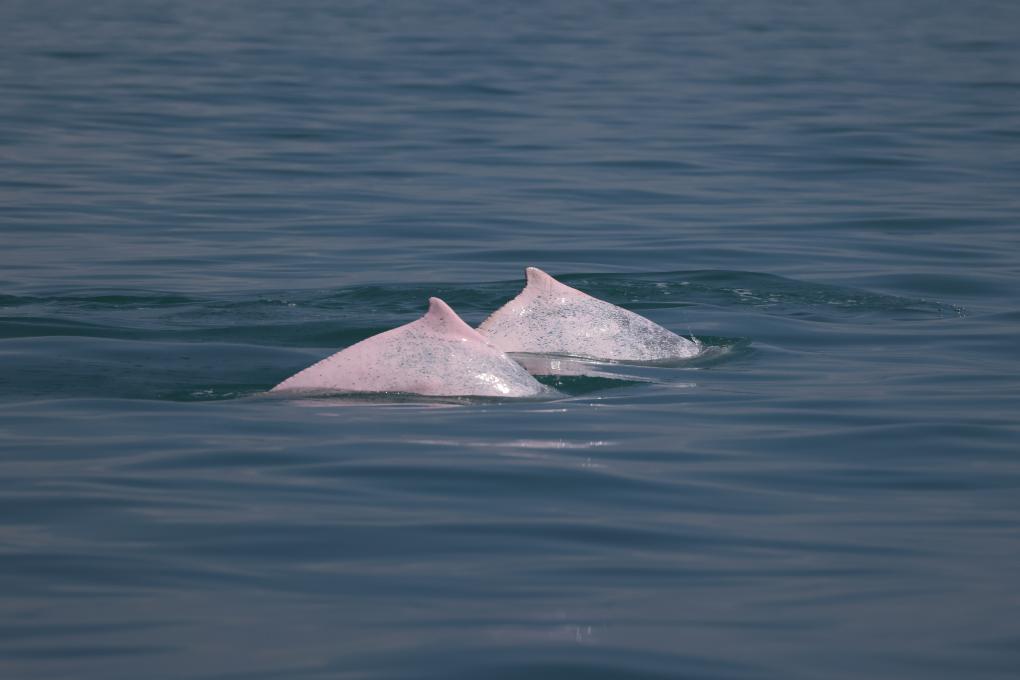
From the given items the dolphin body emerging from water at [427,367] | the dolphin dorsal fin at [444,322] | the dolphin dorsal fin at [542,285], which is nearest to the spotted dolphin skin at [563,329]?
the dolphin dorsal fin at [542,285]

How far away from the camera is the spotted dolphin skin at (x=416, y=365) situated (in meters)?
9.46

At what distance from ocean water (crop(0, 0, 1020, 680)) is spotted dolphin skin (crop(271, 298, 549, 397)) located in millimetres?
107

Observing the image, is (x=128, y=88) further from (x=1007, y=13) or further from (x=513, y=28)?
(x=1007, y=13)

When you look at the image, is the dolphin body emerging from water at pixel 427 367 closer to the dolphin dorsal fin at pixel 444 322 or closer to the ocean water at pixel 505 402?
the dolphin dorsal fin at pixel 444 322

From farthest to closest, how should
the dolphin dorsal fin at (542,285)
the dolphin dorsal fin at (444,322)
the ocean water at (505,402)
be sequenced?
the dolphin dorsal fin at (542,285), the dolphin dorsal fin at (444,322), the ocean water at (505,402)

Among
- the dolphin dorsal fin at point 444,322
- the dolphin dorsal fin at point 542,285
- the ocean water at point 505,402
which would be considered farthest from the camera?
the dolphin dorsal fin at point 542,285

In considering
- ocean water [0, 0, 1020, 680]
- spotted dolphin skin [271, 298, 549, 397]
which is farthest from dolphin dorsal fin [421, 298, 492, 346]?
ocean water [0, 0, 1020, 680]

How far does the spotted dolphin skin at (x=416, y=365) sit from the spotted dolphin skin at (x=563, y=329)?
4.29ft

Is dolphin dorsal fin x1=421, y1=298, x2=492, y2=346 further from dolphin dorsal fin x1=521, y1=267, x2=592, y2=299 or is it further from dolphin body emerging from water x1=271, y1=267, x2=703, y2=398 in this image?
dolphin dorsal fin x1=521, y1=267, x2=592, y2=299

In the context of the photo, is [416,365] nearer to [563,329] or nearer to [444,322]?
[444,322]

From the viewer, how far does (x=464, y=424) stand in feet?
29.6

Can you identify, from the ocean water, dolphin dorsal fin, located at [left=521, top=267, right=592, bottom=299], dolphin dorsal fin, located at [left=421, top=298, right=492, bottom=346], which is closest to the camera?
the ocean water

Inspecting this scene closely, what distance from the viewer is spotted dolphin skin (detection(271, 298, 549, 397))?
31.0 feet

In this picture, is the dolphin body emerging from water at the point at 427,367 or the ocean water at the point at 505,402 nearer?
the ocean water at the point at 505,402
